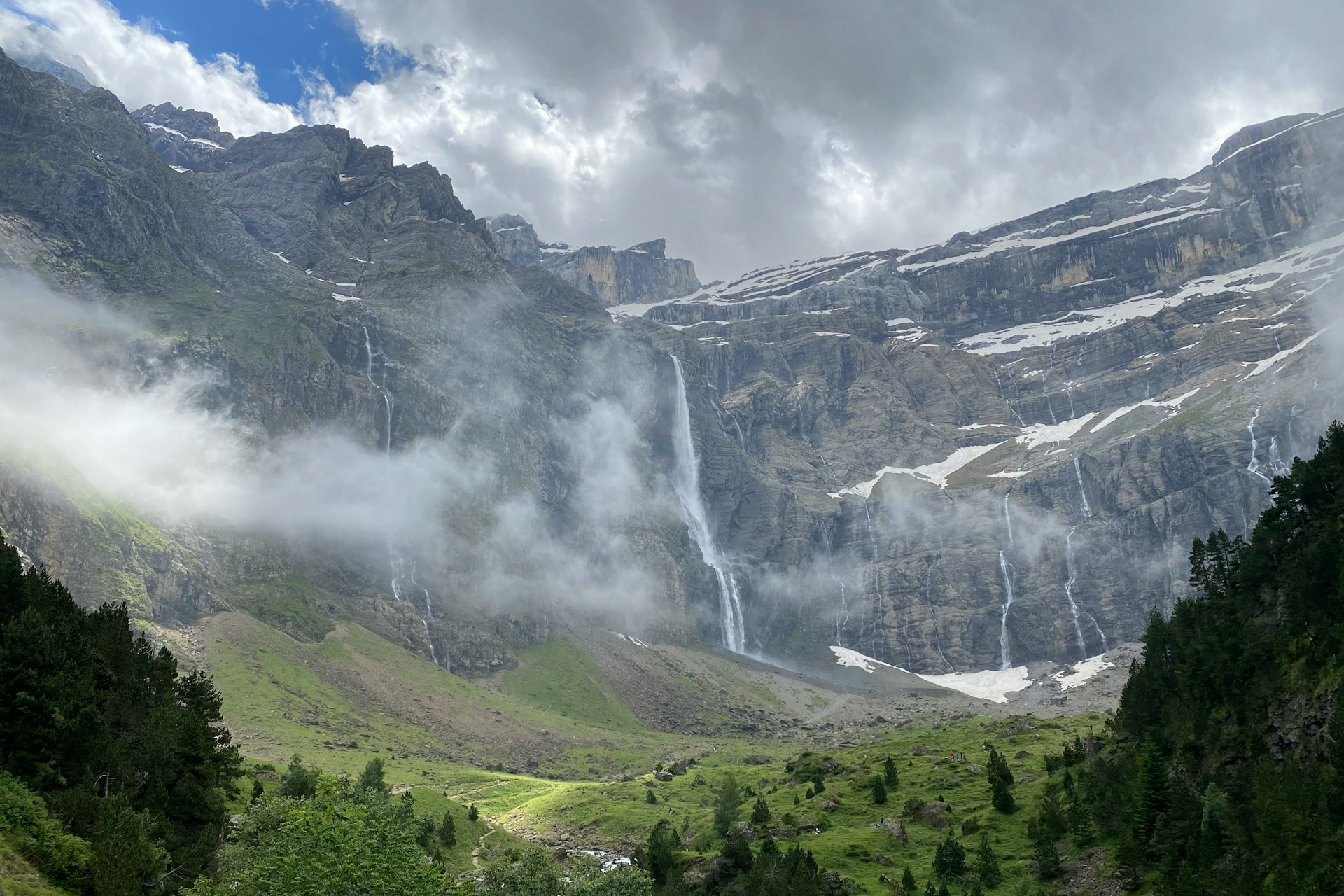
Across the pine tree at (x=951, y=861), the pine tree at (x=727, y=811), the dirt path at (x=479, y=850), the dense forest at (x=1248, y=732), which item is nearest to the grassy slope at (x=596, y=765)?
the dirt path at (x=479, y=850)

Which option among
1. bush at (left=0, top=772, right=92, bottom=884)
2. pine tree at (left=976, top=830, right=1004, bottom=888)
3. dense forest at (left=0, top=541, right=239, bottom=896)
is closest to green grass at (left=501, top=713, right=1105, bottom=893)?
pine tree at (left=976, top=830, right=1004, bottom=888)

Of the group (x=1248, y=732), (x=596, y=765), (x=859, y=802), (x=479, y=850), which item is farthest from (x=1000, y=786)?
(x=596, y=765)

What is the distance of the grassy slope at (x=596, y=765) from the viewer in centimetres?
8031

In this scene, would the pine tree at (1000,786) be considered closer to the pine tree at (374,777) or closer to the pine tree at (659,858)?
the pine tree at (659,858)

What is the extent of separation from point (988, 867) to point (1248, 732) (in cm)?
2070

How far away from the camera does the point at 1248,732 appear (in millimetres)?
54375

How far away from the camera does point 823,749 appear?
163875mm

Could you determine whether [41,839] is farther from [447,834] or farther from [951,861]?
[951,861]

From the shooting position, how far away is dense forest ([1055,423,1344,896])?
43.3 metres

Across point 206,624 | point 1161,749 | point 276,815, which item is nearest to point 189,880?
point 276,815

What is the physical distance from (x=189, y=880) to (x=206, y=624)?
16564 centimetres

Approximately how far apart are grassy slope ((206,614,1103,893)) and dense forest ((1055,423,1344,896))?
39.4 ft

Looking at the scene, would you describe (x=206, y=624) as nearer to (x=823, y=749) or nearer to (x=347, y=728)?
(x=347, y=728)

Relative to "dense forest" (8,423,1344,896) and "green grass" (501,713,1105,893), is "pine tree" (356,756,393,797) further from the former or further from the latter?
"green grass" (501,713,1105,893)
